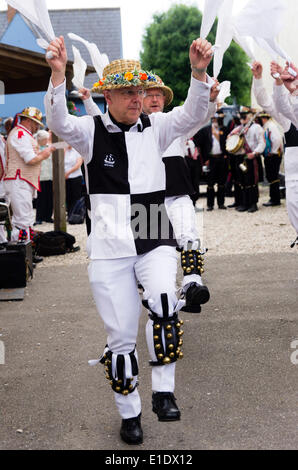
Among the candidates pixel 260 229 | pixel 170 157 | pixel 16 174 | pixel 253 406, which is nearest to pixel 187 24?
pixel 260 229

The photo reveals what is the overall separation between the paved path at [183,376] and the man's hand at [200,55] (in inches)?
74.4

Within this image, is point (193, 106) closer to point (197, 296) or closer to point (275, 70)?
point (197, 296)

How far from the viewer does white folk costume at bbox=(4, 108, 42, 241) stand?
859cm

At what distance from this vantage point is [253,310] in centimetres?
604

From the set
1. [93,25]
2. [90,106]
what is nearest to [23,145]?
[90,106]

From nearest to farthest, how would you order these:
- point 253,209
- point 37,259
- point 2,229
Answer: point 2,229 → point 37,259 → point 253,209

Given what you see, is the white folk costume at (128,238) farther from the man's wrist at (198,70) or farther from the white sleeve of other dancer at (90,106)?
the white sleeve of other dancer at (90,106)

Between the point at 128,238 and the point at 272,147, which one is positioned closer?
the point at 128,238

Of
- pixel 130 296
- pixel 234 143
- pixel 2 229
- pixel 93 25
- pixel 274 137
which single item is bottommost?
pixel 2 229

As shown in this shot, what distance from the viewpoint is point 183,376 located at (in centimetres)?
444

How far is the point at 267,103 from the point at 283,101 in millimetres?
714

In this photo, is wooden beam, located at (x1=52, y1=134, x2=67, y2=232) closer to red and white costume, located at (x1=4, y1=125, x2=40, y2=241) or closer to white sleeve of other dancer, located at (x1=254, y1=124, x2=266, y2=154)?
red and white costume, located at (x1=4, y1=125, x2=40, y2=241)

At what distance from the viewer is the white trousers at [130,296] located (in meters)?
3.34

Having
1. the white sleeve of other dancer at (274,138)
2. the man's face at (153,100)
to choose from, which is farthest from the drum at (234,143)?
the man's face at (153,100)
